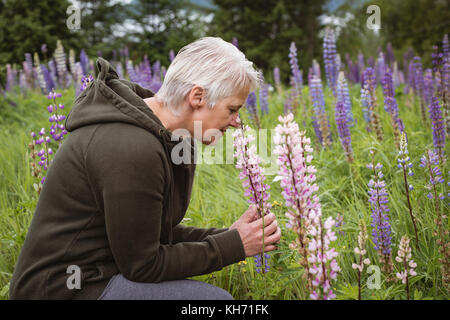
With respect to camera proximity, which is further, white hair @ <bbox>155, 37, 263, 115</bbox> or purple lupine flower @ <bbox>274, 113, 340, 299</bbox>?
white hair @ <bbox>155, 37, 263, 115</bbox>

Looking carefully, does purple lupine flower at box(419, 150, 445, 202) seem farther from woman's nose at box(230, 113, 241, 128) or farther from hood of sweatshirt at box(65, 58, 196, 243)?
hood of sweatshirt at box(65, 58, 196, 243)

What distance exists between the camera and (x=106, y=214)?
1.60m

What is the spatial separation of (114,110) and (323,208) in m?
1.95

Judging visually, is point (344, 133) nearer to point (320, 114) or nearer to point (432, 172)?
point (320, 114)

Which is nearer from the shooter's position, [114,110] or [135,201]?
[135,201]

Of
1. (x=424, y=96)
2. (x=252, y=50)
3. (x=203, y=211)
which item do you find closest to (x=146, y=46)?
(x=252, y=50)

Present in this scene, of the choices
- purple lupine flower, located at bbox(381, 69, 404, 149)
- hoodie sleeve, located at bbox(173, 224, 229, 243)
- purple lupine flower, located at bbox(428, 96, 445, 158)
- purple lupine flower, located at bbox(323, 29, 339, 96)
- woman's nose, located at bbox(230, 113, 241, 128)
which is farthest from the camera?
purple lupine flower, located at bbox(323, 29, 339, 96)

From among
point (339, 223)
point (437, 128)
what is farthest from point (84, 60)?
point (339, 223)

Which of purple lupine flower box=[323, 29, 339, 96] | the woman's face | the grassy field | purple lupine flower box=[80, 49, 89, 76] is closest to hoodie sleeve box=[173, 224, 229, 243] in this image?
the grassy field

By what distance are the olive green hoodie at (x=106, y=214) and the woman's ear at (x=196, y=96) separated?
178 millimetres

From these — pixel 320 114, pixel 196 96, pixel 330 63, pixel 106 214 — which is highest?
pixel 330 63

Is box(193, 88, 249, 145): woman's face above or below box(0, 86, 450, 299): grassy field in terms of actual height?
above

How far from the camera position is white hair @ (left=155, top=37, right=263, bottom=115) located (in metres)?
1.85

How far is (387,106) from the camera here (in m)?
3.83
